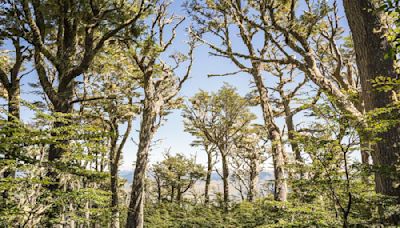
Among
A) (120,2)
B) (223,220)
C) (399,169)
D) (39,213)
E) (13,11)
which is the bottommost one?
(223,220)

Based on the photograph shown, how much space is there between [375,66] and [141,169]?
7.29 m

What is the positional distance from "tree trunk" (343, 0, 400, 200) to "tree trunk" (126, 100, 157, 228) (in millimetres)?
6792

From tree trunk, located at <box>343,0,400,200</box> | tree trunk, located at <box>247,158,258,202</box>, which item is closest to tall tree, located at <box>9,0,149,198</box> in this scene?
tree trunk, located at <box>343,0,400,200</box>

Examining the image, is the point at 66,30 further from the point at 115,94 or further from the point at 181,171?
the point at 181,171

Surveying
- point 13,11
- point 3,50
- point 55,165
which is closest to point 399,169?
point 55,165

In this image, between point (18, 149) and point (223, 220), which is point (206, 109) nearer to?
point (223, 220)

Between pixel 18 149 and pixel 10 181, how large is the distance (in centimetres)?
41

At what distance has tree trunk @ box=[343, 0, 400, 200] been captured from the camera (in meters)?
3.97

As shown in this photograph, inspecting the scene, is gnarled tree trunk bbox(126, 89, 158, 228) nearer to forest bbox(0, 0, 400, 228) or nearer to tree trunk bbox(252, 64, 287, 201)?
forest bbox(0, 0, 400, 228)

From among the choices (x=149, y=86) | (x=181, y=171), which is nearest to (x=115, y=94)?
(x=149, y=86)

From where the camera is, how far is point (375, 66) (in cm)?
426

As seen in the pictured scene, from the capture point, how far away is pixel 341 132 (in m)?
3.54

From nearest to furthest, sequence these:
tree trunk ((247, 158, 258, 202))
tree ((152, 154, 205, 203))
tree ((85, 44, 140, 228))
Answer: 1. tree ((85, 44, 140, 228))
2. tree trunk ((247, 158, 258, 202))
3. tree ((152, 154, 205, 203))

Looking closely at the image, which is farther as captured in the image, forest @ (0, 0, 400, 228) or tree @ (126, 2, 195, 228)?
tree @ (126, 2, 195, 228)
